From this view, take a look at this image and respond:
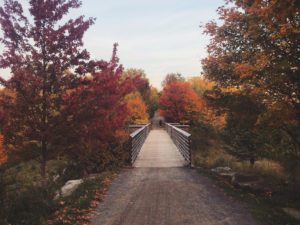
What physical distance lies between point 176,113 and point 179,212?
1649 inches

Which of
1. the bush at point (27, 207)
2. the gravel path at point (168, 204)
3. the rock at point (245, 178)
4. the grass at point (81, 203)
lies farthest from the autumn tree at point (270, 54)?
the bush at point (27, 207)

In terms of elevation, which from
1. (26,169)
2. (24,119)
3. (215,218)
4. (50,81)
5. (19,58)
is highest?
(19,58)

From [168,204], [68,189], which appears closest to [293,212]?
[168,204]

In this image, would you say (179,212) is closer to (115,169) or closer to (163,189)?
(163,189)

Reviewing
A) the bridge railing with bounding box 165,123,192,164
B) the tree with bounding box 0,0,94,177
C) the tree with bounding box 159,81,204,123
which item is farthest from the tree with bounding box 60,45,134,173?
the tree with bounding box 159,81,204,123

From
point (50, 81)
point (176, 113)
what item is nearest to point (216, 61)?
point (50, 81)

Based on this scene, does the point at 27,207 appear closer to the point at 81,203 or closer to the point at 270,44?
the point at 81,203

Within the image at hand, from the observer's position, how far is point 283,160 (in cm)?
1221

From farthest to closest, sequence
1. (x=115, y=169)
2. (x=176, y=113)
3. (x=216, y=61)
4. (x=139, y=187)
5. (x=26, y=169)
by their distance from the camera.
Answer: (x=176, y=113) → (x=26, y=169) → (x=216, y=61) → (x=115, y=169) → (x=139, y=187)

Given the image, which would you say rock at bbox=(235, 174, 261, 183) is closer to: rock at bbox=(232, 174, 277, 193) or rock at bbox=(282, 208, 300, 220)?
rock at bbox=(232, 174, 277, 193)

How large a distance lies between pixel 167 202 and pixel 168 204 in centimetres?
15

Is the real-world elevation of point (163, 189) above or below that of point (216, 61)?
below

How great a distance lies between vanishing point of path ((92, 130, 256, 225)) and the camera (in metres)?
6.00

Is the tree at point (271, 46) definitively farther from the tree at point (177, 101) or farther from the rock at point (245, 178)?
the tree at point (177, 101)
